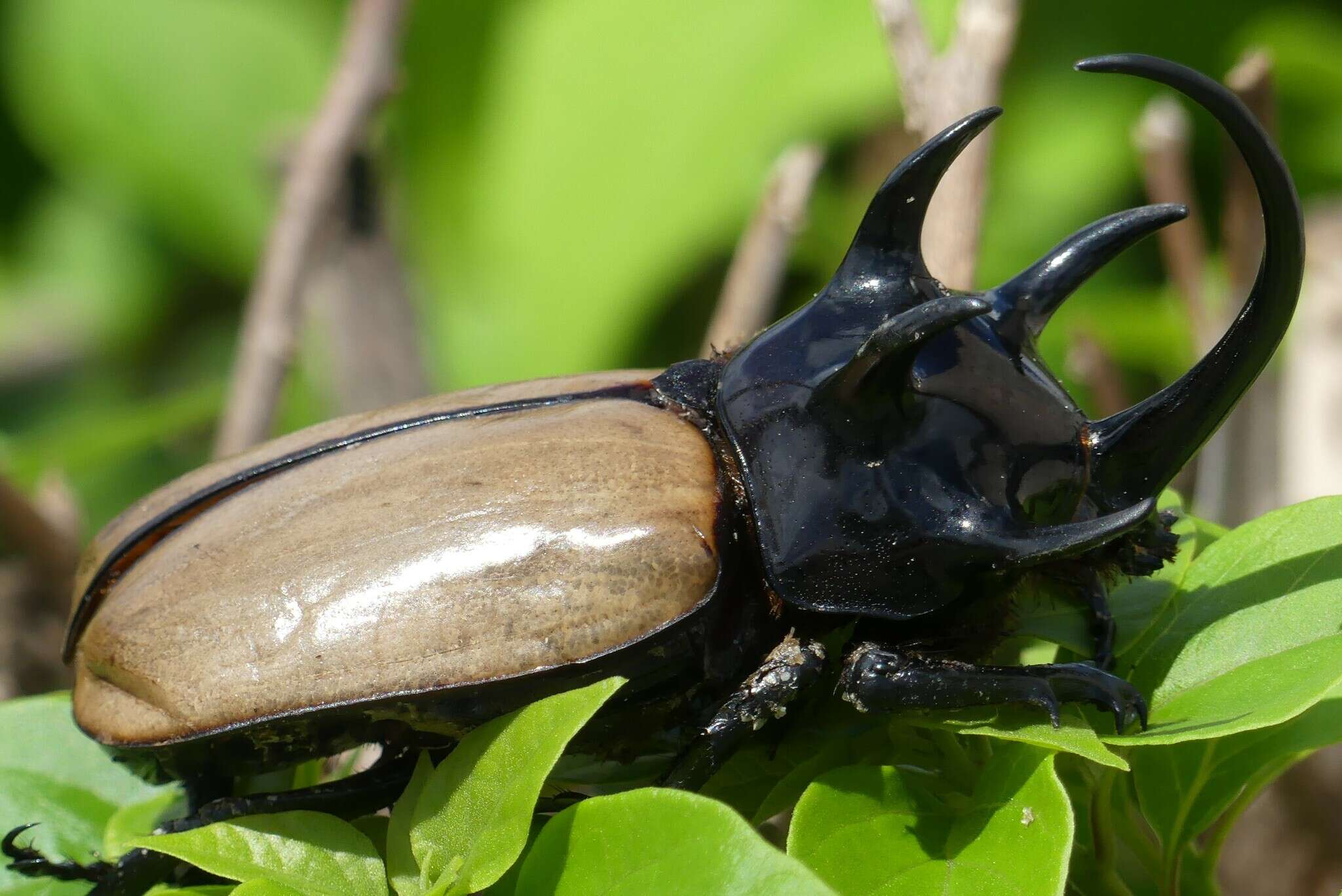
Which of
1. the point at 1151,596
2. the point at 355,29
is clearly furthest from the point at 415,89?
the point at 1151,596

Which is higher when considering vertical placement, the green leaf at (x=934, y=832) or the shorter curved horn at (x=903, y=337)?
the shorter curved horn at (x=903, y=337)

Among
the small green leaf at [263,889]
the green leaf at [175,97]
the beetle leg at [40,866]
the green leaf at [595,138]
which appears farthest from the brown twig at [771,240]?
the green leaf at [175,97]

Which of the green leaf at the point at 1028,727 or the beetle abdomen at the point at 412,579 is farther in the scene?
the beetle abdomen at the point at 412,579

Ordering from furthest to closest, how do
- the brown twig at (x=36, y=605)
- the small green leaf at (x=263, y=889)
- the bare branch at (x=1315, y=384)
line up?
1. the bare branch at (x=1315, y=384)
2. the brown twig at (x=36, y=605)
3. the small green leaf at (x=263, y=889)

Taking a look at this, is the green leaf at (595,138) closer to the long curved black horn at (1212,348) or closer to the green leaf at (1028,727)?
the long curved black horn at (1212,348)

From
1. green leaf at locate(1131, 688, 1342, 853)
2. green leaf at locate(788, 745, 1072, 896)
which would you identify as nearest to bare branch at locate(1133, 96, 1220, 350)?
green leaf at locate(1131, 688, 1342, 853)

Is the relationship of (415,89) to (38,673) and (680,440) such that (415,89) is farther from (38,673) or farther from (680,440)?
(680,440)

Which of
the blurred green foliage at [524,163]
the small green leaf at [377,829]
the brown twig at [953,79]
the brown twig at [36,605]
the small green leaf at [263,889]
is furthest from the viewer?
the blurred green foliage at [524,163]
